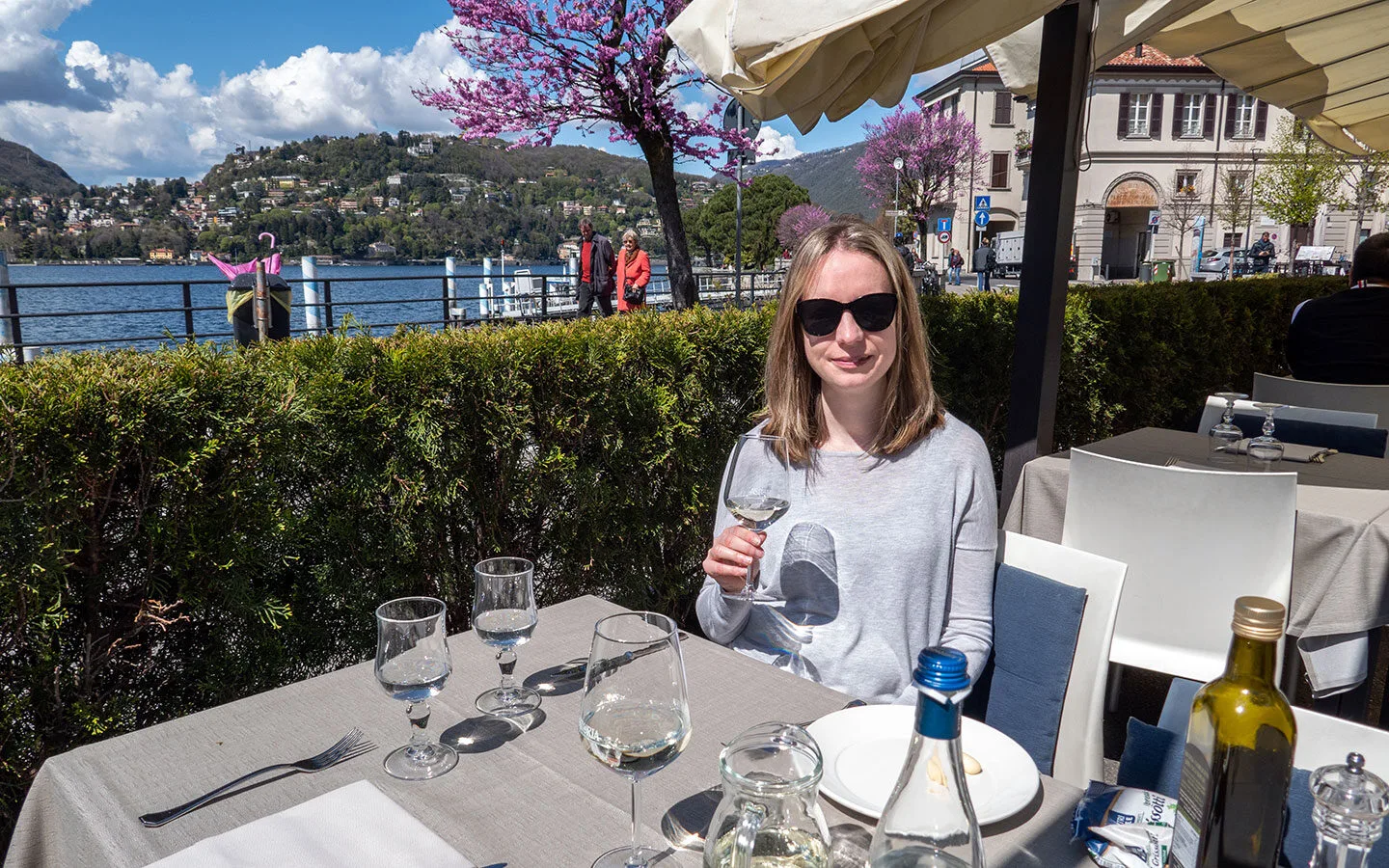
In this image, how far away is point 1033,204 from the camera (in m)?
3.70

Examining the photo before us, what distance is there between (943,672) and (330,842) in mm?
775

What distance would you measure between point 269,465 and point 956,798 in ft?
6.94

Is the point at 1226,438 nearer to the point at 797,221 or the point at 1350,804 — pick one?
the point at 1350,804

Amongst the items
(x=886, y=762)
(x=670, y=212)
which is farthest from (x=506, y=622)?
(x=670, y=212)

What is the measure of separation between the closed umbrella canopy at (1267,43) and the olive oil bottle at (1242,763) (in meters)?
2.94

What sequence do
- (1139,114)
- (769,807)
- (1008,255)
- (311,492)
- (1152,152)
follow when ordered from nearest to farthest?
(769,807), (311,492), (1008,255), (1139,114), (1152,152)

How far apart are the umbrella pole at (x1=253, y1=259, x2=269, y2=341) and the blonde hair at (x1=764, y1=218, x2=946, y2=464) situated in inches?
246

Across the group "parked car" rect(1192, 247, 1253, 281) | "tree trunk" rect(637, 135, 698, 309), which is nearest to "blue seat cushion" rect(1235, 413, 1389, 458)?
"tree trunk" rect(637, 135, 698, 309)

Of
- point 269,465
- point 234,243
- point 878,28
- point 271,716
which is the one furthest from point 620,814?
point 234,243

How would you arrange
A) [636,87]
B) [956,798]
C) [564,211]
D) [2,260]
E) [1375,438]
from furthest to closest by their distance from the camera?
[564,211], [636,87], [2,260], [1375,438], [956,798]

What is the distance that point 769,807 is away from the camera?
81 centimetres

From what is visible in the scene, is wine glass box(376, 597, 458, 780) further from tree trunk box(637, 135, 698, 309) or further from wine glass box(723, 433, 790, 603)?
tree trunk box(637, 135, 698, 309)

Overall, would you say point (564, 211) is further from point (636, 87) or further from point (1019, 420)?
point (1019, 420)

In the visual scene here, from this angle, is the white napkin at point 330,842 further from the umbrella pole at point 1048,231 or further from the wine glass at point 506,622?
the umbrella pole at point 1048,231
